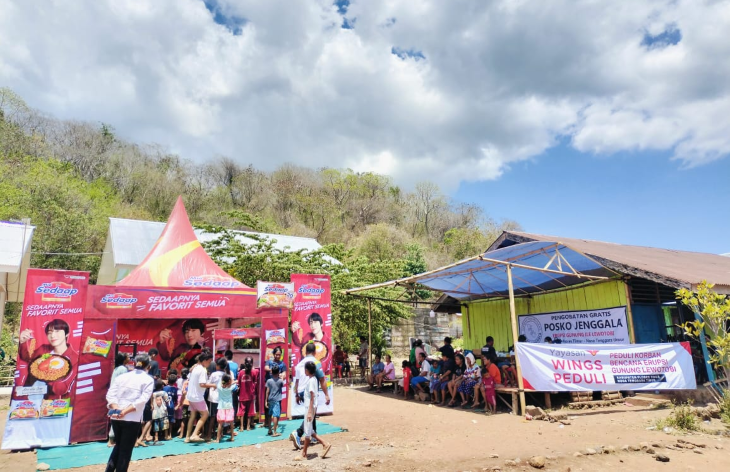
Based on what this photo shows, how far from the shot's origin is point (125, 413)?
4941mm

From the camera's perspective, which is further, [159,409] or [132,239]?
[132,239]

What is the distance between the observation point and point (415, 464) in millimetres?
5965

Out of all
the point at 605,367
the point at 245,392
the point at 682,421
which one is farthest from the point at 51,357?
the point at 682,421

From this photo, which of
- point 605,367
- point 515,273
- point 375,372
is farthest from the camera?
point 375,372

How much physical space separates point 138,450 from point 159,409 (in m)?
0.68

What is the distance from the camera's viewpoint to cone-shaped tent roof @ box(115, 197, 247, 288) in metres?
10.1

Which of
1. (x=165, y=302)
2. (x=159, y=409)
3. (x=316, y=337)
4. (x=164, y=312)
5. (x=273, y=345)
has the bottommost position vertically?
(x=159, y=409)

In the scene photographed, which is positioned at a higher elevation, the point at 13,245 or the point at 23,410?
the point at 13,245

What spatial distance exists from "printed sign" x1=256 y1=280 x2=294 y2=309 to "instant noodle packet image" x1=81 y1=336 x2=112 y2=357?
9.42ft

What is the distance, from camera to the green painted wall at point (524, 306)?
37.7ft

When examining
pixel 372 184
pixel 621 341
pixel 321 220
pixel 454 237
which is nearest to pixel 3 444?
pixel 621 341

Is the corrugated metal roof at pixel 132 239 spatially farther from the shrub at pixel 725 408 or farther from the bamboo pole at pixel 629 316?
the shrub at pixel 725 408

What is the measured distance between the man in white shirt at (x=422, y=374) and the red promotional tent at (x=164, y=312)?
449cm

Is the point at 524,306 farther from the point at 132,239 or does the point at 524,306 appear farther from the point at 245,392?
the point at 132,239
